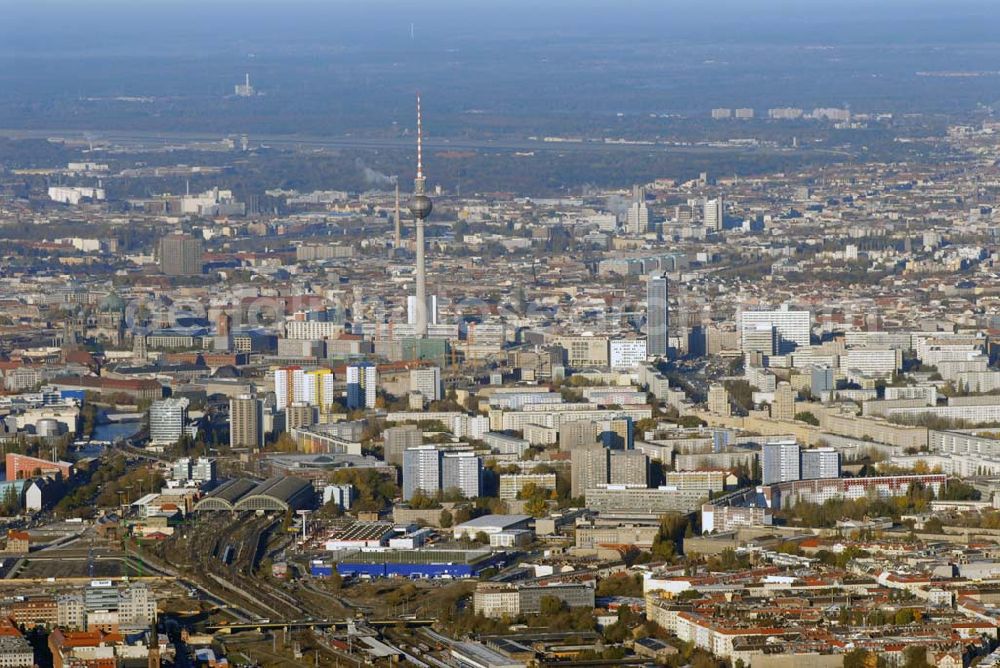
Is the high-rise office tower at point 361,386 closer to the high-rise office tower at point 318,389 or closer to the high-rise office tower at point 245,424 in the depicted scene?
the high-rise office tower at point 318,389

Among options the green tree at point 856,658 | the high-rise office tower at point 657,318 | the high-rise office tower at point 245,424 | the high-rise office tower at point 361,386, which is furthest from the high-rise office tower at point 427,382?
the green tree at point 856,658

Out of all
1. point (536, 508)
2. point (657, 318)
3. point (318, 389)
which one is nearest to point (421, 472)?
point (536, 508)

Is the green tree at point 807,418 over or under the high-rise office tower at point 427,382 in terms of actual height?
under

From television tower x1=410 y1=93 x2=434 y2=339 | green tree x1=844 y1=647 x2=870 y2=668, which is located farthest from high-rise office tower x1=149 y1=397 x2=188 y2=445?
green tree x1=844 y1=647 x2=870 y2=668

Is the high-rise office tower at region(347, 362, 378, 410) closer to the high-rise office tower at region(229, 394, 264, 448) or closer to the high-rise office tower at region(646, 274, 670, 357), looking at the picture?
the high-rise office tower at region(229, 394, 264, 448)

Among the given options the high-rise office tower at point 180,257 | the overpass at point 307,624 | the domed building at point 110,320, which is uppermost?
the high-rise office tower at point 180,257

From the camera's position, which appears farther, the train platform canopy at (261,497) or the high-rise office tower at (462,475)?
the high-rise office tower at (462,475)

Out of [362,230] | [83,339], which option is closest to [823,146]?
[362,230]
